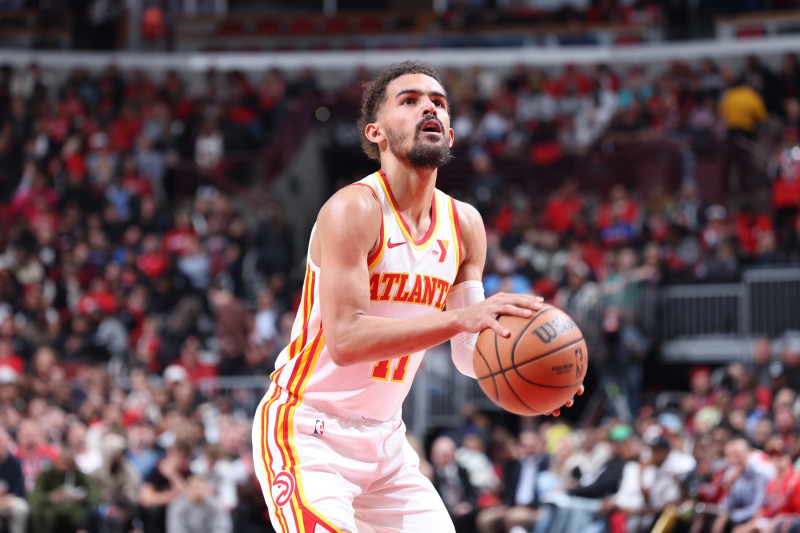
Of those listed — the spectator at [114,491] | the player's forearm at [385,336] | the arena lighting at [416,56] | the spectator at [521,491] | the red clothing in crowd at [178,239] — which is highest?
the arena lighting at [416,56]

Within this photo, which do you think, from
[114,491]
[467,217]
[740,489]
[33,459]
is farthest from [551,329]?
[33,459]

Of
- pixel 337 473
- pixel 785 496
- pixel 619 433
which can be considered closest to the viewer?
pixel 337 473

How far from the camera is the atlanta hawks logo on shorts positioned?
16.1 feet

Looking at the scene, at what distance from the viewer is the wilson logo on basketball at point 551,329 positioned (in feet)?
15.2

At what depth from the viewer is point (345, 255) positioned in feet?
15.8

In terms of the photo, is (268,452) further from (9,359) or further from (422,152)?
(9,359)

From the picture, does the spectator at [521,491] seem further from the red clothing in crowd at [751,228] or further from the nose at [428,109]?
the nose at [428,109]

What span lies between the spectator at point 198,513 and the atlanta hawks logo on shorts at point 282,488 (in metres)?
6.58

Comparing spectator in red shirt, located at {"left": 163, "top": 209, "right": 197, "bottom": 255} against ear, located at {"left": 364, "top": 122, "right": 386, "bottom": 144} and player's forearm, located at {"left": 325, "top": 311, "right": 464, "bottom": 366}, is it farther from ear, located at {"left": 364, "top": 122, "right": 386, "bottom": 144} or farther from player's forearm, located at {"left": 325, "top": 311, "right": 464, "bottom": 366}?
player's forearm, located at {"left": 325, "top": 311, "right": 464, "bottom": 366}

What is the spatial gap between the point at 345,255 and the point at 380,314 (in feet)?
1.30

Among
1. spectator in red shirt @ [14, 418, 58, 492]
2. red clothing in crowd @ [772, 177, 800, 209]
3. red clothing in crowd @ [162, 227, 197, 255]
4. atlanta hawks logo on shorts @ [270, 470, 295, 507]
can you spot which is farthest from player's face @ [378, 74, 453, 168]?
red clothing in crowd @ [162, 227, 197, 255]

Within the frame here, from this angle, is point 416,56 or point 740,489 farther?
point 416,56

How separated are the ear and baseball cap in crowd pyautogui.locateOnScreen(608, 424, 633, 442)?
253 inches

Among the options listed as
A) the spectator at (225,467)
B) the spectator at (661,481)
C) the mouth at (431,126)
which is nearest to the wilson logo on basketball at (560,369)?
the mouth at (431,126)
